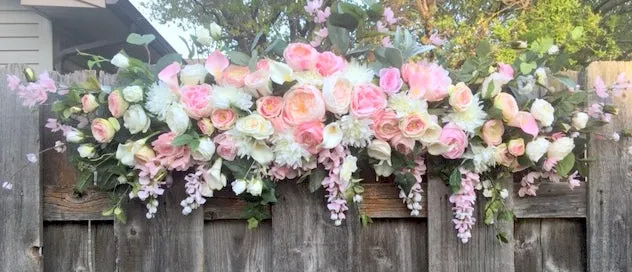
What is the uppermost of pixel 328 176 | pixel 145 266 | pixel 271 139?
pixel 271 139

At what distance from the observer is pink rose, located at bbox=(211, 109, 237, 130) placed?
1603mm

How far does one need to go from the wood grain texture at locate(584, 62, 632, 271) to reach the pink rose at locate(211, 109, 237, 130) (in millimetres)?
1072

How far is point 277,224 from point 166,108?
47 centimetres

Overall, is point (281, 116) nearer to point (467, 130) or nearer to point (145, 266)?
point (467, 130)

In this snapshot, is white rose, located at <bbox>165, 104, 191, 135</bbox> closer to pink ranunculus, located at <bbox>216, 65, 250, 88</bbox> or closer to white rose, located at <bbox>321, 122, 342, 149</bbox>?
pink ranunculus, located at <bbox>216, 65, 250, 88</bbox>

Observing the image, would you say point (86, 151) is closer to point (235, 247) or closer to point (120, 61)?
point (120, 61)

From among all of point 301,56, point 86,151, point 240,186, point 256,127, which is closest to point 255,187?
point 240,186

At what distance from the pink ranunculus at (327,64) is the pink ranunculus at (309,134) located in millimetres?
152

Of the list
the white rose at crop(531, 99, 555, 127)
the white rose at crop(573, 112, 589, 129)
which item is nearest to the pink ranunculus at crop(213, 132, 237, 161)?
the white rose at crop(531, 99, 555, 127)

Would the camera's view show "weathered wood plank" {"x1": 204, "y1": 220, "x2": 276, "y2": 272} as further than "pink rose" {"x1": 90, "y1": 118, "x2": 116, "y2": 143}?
Yes

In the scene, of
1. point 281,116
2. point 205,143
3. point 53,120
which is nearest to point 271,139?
point 281,116

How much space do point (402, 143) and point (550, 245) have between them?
631 mm

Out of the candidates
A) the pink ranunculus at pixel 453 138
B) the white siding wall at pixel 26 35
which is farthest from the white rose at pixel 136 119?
the white siding wall at pixel 26 35

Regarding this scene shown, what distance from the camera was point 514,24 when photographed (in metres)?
8.09
